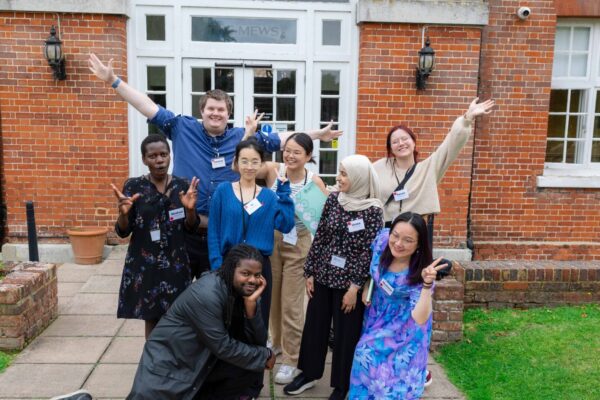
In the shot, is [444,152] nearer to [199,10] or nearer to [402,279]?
[402,279]

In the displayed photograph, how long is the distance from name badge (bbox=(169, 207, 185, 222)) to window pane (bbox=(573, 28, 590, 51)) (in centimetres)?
674

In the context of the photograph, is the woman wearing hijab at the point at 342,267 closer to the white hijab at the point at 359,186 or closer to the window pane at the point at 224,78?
the white hijab at the point at 359,186

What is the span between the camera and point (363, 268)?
3465 mm

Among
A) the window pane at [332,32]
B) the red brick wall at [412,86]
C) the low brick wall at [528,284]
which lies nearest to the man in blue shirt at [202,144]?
the low brick wall at [528,284]

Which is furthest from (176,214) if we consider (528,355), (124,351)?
(528,355)

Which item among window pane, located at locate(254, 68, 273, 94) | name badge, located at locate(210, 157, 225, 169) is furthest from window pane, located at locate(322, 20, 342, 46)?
name badge, located at locate(210, 157, 225, 169)

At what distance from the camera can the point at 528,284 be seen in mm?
5332

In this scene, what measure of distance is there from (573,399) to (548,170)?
4.95 metres

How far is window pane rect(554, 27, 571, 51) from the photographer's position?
764 cm

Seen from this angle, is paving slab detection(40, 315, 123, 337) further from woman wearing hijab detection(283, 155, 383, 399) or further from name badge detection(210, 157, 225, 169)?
woman wearing hijab detection(283, 155, 383, 399)

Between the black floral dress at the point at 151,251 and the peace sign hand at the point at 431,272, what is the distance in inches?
66.9

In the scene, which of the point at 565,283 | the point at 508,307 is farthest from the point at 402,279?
the point at 565,283

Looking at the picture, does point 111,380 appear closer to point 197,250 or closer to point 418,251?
point 197,250

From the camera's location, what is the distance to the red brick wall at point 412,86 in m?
7.05
